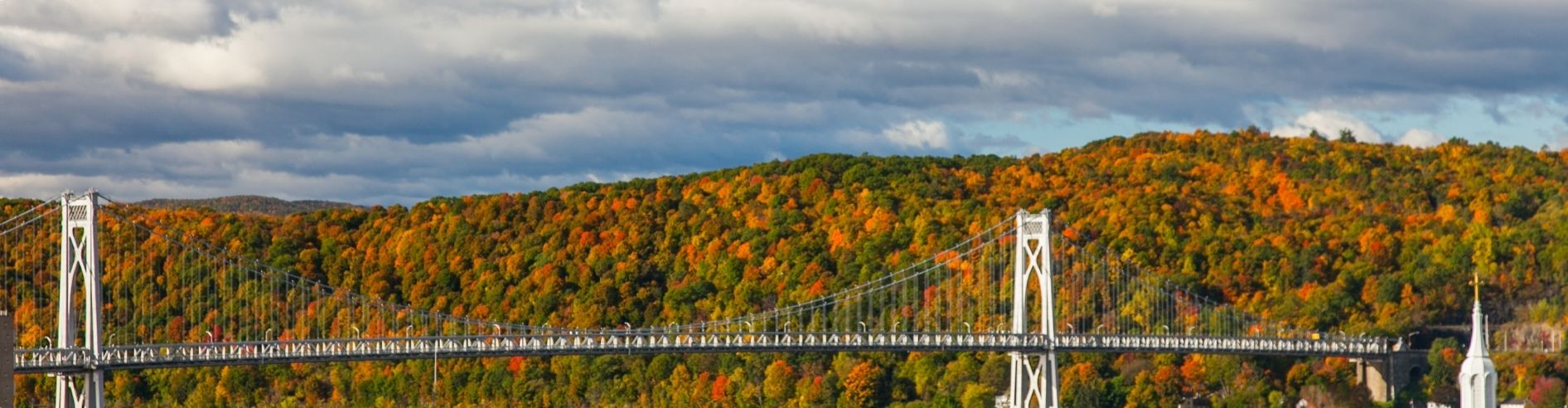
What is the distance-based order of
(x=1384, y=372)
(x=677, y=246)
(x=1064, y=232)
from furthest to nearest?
(x=677, y=246) < (x=1064, y=232) < (x=1384, y=372)

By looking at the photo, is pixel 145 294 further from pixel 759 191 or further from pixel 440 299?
pixel 759 191

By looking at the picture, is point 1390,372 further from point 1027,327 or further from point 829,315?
point 829,315

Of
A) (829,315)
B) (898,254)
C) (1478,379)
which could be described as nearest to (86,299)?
(829,315)

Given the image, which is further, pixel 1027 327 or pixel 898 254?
pixel 898 254

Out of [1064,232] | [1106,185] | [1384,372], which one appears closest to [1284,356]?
[1384,372]

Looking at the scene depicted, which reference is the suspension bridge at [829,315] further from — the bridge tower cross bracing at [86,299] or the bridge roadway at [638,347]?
the bridge tower cross bracing at [86,299]
